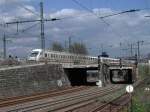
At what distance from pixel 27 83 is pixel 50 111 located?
27901mm

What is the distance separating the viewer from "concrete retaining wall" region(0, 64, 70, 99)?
54281mm

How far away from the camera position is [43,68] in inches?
2721

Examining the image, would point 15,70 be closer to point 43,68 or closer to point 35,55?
point 43,68

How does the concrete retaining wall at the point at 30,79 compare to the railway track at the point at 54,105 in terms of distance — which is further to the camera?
the concrete retaining wall at the point at 30,79

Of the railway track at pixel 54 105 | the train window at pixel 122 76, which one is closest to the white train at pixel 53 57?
the train window at pixel 122 76

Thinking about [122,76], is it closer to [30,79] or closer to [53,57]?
[53,57]

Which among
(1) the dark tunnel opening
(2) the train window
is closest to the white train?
(1) the dark tunnel opening

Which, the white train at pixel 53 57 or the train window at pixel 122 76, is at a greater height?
the white train at pixel 53 57

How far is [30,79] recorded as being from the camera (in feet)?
204

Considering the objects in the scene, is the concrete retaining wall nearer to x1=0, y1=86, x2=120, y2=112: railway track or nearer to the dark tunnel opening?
x1=0, y1=86, x2=120, y2=112: railway track

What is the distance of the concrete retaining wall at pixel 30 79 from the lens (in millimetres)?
54281

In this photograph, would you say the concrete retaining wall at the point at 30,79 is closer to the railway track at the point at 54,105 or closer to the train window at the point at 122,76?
the railway track at the point at 54,105

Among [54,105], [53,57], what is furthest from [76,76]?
[54,105]

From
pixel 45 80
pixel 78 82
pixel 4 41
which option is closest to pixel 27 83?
pixel 45 80
